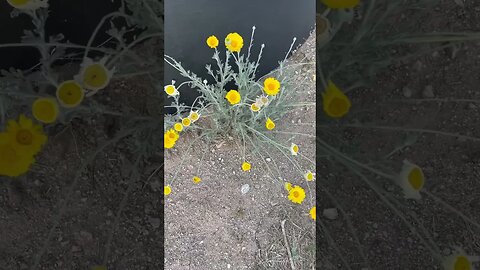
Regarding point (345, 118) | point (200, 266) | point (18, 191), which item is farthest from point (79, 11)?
point (200, 266)

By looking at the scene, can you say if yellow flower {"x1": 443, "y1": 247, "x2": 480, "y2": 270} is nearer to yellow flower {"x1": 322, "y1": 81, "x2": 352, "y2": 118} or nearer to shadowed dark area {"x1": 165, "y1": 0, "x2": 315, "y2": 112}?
yellow flower {"x1": 322, "y1": 81, "x2": 352, "y2": 118}

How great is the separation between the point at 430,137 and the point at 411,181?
11cm

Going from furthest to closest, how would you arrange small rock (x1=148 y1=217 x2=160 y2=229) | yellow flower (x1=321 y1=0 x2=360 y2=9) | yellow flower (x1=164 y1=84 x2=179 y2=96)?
yellow flower (x1=164 y1=84 x2=179 y2=96) → small rock (x1=148 y1=217 x2=160 y2=229) → yellow flower (x1=321 y1=0 x2=360 y2=9)

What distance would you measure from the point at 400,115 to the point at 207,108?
0.46 metres

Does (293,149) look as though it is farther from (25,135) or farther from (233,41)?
(25,135)

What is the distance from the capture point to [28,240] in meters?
0.53

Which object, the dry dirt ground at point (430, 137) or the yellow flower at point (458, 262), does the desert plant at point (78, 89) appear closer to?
the dry dirt ground at point (430, 137)

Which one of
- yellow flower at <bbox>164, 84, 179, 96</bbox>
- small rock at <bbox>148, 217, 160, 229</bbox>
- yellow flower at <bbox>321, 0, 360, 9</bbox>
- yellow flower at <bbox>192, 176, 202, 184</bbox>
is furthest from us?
yellow flower at <bbox>192, 176, 202, 184</bbox>

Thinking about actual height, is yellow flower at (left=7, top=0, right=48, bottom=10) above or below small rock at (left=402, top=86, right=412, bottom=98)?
above

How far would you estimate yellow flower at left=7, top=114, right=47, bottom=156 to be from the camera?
45 centimetres

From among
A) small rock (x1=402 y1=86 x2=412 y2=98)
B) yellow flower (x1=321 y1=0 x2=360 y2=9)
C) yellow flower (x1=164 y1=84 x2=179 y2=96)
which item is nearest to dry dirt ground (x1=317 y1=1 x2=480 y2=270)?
small rock (x1=402 y1=86 x2=412 y2=98)

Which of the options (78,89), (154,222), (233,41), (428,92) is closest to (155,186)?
(154,222)

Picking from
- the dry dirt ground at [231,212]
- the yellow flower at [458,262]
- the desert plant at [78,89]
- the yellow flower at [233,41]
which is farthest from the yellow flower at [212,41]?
the yellow flower at [458,262]

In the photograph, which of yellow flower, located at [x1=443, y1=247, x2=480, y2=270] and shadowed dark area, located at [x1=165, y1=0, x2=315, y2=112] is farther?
shadowed dark area, located at [x1=165, y1=0, x2=315, y2=112]
